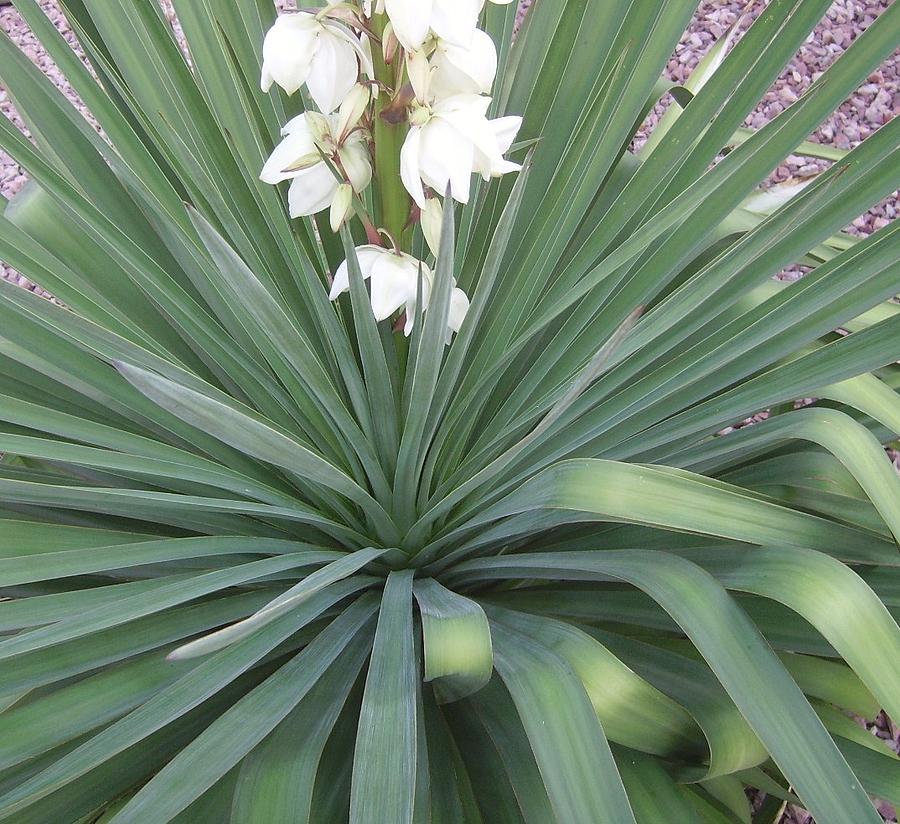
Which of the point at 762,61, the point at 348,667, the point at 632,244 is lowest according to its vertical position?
the point at 348,667

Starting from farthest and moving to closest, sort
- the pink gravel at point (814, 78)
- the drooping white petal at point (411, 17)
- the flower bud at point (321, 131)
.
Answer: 1. the pink gravel at point (814, 78)
2. the flower bud at point (321, 131)
3. the drooping white petal at point (411, 17)

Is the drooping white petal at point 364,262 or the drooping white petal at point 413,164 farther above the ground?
the drooping white petal at point 413,164

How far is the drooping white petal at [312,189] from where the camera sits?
0.73 m

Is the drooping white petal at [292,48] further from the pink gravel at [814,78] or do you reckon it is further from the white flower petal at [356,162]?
the pink gravel at [814,78]

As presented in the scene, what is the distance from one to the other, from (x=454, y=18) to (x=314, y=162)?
173 millimetres

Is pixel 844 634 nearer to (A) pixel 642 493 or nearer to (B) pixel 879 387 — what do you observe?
(A) pixel 642 493

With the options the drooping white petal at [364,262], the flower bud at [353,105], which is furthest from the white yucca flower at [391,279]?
the flower bud at [353,105]

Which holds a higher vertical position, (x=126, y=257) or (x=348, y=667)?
(x=126, y=257)

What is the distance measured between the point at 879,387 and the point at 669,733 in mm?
425

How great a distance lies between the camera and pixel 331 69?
66 centimetres

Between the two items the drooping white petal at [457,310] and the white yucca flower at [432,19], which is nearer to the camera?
the white yucca flower at [432,19]

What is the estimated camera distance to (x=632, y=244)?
2.39 feet

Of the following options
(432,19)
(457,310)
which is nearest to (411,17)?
(432,19)

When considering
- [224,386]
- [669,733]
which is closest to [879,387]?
[669,733]
